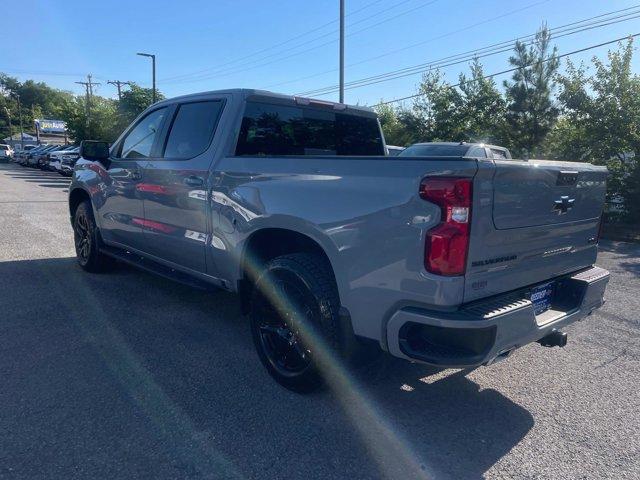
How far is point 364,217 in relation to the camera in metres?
2.85

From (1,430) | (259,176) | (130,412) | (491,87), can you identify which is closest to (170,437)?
(130,412)

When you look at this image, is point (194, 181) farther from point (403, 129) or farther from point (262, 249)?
point (403, 129)

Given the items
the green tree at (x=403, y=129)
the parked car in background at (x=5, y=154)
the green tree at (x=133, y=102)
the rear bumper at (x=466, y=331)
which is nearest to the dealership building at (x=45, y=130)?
the parked car in background at (x=5, y=154)

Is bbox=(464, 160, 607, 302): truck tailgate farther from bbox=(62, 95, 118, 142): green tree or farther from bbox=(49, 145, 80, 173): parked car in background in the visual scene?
bbox=(62, 95, 118, 142): green tree

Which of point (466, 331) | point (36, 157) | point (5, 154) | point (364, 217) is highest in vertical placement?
point (364, 217)

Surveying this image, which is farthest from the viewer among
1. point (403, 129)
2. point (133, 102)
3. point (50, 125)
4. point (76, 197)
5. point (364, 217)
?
point (50, 125)

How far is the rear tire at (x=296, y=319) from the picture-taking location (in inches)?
124

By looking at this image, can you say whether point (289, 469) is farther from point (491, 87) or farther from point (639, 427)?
point (491, 87)

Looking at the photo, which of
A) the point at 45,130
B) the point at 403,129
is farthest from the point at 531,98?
the point at 45,130

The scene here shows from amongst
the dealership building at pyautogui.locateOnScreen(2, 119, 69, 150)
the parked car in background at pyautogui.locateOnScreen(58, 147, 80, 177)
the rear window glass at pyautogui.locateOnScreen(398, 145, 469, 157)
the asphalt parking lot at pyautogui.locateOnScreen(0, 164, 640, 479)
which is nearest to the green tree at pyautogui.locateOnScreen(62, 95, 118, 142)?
the parked car in background at pyautogui.locateOnScreen(58, 147, 80, 177)

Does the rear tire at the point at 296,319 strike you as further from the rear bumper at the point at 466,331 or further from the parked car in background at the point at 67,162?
the parked car in background at the point at 67,162

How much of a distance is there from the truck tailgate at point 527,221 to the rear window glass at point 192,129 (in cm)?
249

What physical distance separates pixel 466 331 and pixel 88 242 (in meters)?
5.21

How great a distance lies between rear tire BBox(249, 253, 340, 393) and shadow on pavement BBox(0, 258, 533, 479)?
0.60ft
